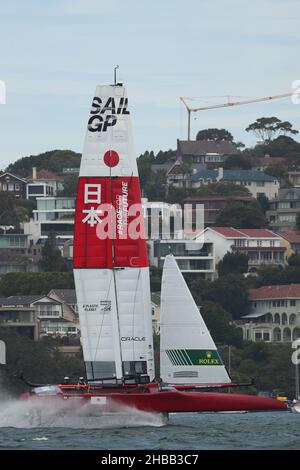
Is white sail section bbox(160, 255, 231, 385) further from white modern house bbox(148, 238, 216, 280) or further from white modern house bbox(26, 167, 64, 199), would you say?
white modern house bbox(26, 167, 64, 199)

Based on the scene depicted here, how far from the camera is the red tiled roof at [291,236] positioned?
415 feet

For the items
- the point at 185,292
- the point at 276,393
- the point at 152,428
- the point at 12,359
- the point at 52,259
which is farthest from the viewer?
the point at 52,259

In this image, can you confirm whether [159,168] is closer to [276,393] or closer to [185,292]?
[276,393]

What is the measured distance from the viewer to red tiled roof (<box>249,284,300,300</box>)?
104375 mm

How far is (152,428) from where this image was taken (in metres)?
43.3

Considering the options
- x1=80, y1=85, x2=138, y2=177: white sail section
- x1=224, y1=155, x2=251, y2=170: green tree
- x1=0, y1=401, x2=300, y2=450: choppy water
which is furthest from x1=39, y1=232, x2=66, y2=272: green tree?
x1=80, y1=85, x2=138, y2=177: white sail section

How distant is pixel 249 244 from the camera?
399ft

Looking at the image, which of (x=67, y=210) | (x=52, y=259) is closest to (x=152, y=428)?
(x=52, y=259)

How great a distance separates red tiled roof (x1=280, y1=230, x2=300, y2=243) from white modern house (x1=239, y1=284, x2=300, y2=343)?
20116mm

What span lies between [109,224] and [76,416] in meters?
4.33

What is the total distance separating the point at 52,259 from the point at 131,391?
7013 centimetres

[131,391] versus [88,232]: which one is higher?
[88,232]
